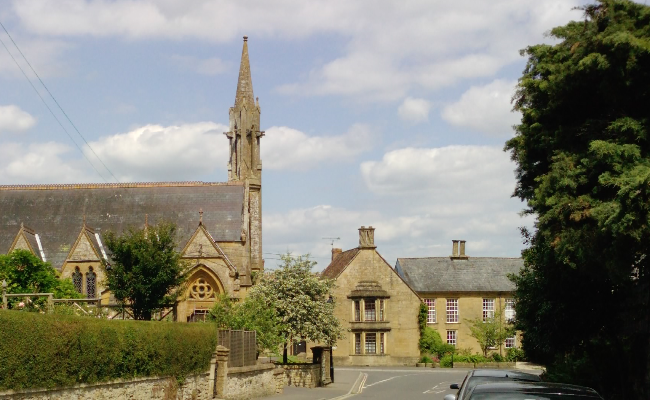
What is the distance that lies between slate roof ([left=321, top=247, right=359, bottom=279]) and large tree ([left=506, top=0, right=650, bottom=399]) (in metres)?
39.4

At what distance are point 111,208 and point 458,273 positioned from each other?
30908 mm

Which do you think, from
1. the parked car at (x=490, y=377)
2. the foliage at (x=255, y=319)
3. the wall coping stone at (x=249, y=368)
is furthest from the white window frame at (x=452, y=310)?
the parked car at (x=490, y=377)

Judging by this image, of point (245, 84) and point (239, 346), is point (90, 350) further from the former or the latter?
point (245, 84)

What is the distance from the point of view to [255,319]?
38.4 m

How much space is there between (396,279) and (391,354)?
6.09m

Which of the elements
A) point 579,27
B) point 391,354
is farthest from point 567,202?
point 391,354

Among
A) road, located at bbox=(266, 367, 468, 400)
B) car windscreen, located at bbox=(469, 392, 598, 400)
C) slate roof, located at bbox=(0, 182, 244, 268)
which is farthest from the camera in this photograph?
slate roof, located at bbox=(0, 182, 244, 268)

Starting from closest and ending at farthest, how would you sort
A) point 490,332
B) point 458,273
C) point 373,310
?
point 490,332 < point 373,310 < point 458,273

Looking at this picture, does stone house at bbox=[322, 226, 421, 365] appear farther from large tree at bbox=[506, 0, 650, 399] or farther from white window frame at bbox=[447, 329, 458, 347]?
large tree at bbox=[506, 0, 650, 399]

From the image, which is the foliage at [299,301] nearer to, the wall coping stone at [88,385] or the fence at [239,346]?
the fence at [239,346]

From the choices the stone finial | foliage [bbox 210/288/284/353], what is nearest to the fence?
foliage [bbox 210/288/284/353]

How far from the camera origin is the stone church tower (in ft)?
217

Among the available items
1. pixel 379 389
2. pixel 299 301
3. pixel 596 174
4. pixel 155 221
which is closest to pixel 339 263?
pixel 155 221

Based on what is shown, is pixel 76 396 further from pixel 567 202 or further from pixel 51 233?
pixel 51 233
